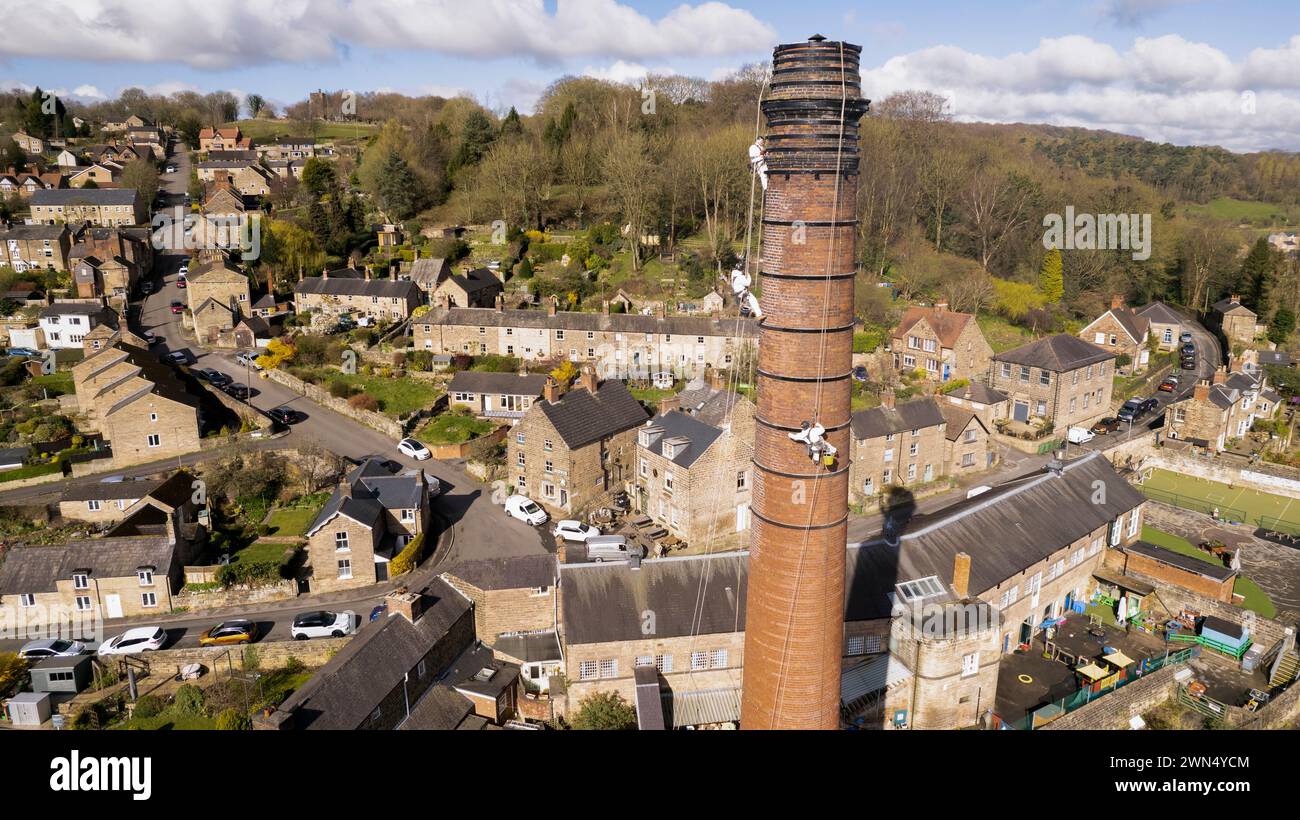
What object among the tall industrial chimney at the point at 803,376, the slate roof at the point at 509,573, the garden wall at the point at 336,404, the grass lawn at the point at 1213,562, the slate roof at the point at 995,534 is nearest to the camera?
the tall industrial chimney at the point at 803,376

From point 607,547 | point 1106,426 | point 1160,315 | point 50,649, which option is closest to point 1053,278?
point 1160,315

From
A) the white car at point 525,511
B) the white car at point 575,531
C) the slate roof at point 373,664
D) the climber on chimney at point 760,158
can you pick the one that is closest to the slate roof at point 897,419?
the white car at point 575,531

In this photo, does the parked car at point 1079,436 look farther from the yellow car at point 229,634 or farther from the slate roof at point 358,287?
the slate roof at point 358,287

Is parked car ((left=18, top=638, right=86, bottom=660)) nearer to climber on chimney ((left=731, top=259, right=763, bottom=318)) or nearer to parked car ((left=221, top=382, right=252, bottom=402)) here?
parked car ((left=221, top=382, right=252, bottom=402))

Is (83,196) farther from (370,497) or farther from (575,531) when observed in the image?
(575,531)

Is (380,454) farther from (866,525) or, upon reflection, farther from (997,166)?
(997,166)
